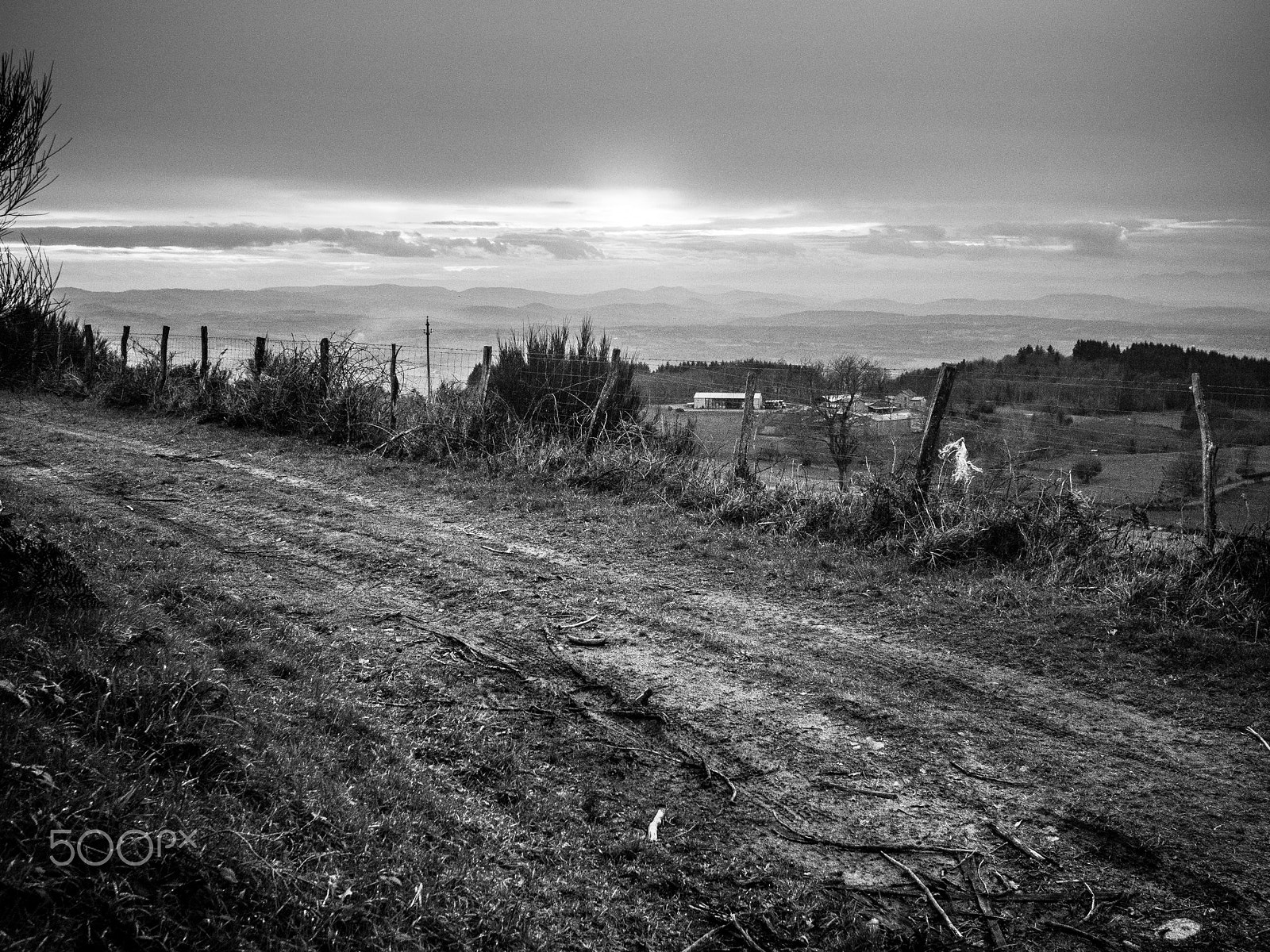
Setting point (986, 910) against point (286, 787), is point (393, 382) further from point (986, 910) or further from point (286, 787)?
point (986, 910)

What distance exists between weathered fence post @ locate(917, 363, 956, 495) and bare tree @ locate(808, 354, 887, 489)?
11.3 ft

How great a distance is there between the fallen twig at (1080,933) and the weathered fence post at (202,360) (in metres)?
15.4

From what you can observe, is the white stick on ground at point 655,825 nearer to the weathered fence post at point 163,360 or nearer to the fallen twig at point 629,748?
the fallen twig at point 629,748

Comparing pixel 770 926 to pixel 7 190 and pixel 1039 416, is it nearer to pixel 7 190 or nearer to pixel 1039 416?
pixel 7 190

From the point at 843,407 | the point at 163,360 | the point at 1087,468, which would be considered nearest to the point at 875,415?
the point at 843,407

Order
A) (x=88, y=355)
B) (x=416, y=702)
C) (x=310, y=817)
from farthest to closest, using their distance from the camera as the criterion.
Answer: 1. (x=88, y=355)
2. (x=416, y=702)
3. (x=310, y=817)

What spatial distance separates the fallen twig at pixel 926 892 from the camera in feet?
10.1

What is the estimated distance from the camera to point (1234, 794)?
13.2 feet

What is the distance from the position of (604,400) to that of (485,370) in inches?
74.8

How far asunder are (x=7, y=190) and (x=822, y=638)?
7266 millimetres

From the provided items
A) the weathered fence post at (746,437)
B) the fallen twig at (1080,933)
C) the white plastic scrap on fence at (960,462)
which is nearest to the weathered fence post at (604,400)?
the weathered fence post at (746,437)

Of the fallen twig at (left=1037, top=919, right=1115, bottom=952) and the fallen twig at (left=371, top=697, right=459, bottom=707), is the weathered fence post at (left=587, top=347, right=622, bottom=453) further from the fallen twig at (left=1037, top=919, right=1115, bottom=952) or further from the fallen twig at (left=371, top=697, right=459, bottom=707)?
the fallen twig at (left=1037, top=919, right=1115, bottom=952)

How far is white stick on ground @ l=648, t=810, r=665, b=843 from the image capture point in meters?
3.55

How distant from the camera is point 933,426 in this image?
8.95m
